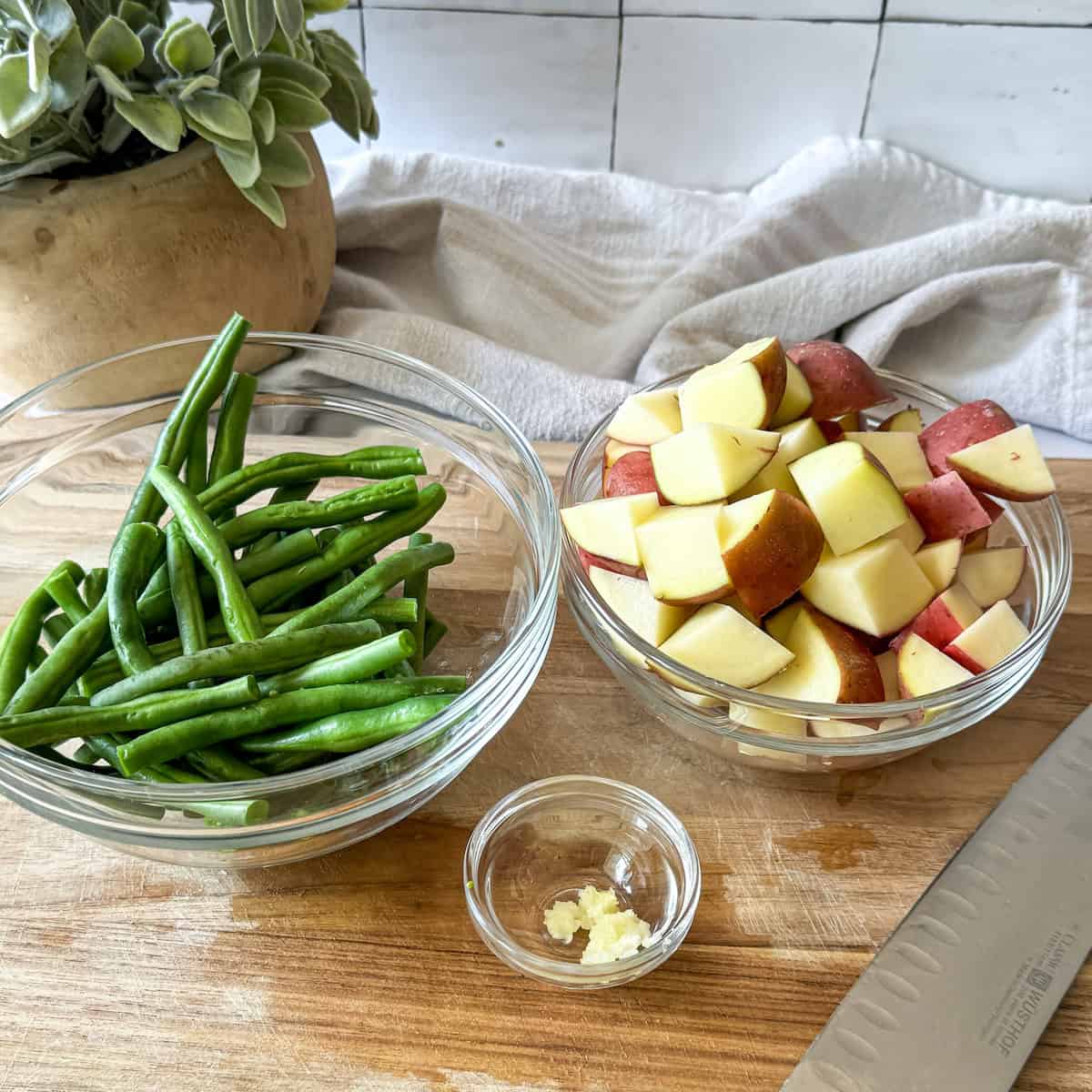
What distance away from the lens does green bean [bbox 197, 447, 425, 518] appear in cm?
119

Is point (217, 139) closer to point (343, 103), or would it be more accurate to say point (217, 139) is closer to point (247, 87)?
point (247, 87)

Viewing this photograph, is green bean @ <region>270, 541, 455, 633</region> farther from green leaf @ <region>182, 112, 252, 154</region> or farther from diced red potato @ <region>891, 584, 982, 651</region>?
green leaf @ <region>182, 112, 252, 154</region>

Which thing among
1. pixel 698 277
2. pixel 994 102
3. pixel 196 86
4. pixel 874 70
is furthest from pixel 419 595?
pixel 994 102

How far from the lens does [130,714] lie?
981 mm

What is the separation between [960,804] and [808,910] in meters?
0.22

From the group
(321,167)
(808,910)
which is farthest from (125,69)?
(808,910)

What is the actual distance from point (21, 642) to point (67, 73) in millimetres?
736

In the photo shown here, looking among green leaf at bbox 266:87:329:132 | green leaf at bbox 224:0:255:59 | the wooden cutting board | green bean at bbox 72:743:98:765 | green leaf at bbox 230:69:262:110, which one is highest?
green leaf at bbox 224:0:255:59

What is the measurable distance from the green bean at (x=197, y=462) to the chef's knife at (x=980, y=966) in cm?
84

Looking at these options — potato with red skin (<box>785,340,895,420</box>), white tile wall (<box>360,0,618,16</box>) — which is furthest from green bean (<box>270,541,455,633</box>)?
white tile wall (<box>360,0,618,16</box>)

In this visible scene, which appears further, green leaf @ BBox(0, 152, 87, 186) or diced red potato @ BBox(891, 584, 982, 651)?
green leaf @ BBox(0, 152, 87, 186)

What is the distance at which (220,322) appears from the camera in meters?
1.65

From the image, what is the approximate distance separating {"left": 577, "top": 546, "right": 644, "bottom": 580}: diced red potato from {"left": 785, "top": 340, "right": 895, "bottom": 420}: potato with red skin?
31 cm

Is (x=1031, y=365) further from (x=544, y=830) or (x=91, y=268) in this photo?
(x=91, y=268)
